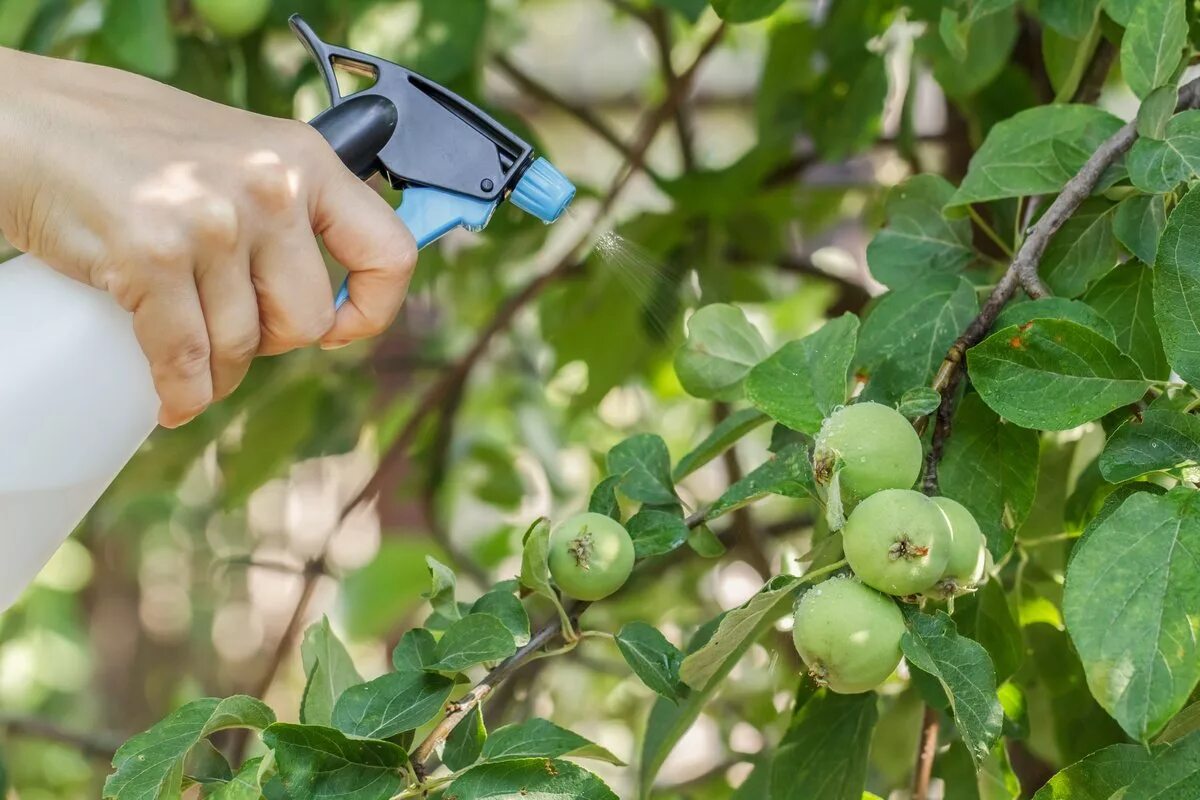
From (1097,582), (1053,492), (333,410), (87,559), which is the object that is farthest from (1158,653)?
(87,559)

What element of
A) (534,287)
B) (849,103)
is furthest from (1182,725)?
(534,287)

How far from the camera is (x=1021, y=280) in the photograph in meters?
0.43

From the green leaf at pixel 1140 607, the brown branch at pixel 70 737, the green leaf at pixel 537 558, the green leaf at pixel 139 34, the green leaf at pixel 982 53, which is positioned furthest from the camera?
the brown branch at pixel 70 737

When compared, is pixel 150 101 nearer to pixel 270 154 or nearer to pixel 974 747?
pixel 270 154

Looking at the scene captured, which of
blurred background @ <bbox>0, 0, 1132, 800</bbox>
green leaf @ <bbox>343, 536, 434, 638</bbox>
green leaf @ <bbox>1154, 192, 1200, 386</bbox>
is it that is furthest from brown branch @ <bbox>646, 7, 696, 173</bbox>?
green leaf @ <bbox>1154, 192, 1200, 386</bbox>

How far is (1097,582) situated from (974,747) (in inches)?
2.4

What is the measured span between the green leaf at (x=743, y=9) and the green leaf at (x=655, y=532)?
0.26 metres

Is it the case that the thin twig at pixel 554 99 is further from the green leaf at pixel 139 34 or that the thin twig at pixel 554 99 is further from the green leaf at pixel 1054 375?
the green leaf at pixel 1054 375

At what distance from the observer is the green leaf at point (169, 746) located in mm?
396

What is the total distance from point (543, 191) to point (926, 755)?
0.29 metres

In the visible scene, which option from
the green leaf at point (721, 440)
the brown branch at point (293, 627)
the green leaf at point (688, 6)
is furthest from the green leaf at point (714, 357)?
the brown branch at point (293, 627)

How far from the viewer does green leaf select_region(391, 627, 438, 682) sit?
0.43m

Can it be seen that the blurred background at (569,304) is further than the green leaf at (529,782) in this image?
Yes

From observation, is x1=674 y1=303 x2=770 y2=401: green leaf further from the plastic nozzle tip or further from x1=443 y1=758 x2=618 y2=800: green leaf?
x1=443 y1=758 x2=618 y2=800: green leaf
